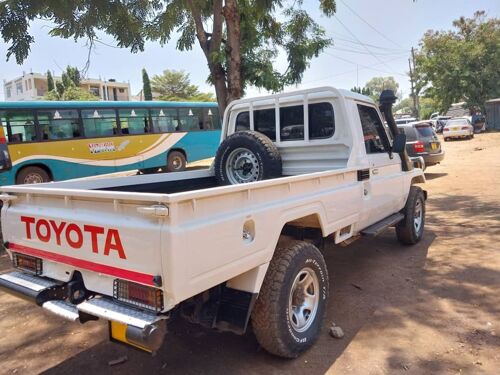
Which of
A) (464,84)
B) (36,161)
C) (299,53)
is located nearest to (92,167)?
(36,161)

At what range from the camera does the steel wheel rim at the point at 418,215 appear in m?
5.77

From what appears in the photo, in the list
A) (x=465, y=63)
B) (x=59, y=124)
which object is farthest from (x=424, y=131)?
(x=465, y=63)

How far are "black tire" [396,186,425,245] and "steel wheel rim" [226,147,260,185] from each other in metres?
2.45

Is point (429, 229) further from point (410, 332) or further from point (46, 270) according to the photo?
point (46, 270)

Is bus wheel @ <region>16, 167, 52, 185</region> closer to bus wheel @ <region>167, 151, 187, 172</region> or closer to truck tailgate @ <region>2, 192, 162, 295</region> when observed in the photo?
bus wheel @ <region>167, 151, 187, 172</region>

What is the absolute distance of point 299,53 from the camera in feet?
30.2

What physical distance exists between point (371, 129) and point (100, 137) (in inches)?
449

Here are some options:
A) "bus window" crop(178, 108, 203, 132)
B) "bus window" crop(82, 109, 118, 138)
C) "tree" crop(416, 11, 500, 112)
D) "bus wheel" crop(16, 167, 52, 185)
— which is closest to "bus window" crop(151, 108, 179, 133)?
"bus window" crop(178, 108, 203, 132)

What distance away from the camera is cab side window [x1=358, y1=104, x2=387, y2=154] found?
4551 millimetres

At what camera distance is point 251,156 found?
4.26 meters

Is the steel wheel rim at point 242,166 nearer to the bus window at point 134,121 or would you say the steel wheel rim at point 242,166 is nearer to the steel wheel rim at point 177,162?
the bus window at point 134,121

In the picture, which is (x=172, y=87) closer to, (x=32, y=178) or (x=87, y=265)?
(x=32, y=178)

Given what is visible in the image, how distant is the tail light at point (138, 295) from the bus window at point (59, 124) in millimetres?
11749

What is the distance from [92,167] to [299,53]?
27.0 ft
